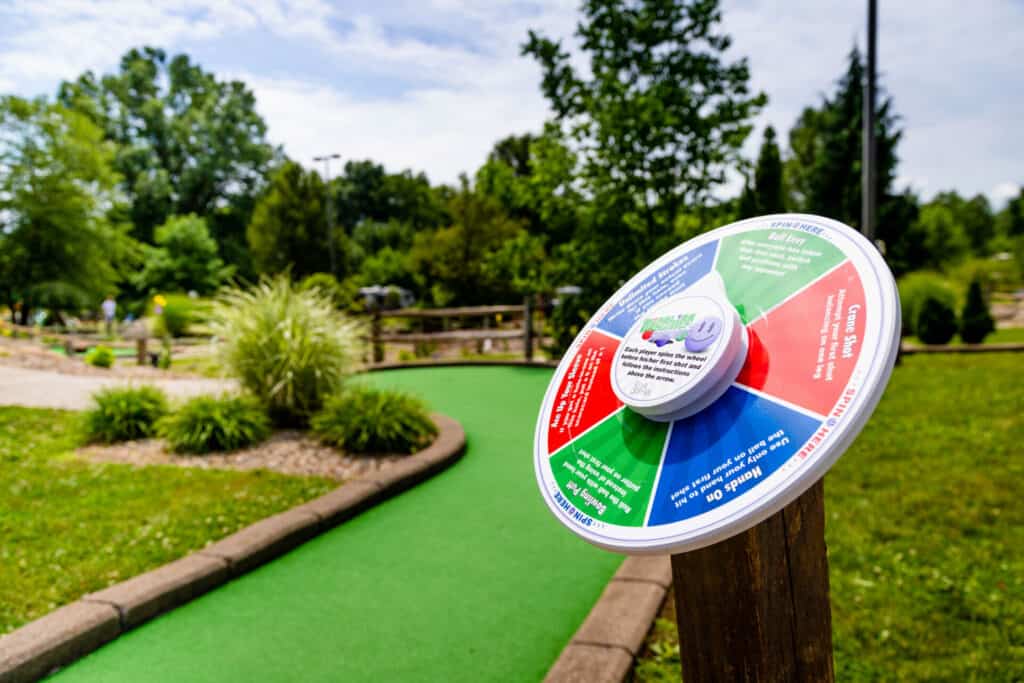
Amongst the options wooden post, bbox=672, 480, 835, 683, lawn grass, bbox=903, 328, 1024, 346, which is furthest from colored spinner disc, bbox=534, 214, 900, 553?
lawn grass, bbox=903, 328, 1024, 346

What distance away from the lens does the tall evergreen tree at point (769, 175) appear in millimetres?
26656

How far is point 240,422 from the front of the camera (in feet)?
18.9

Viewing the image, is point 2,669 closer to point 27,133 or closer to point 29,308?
point 29,308

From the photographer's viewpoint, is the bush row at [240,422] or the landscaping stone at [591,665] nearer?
the landscaping stone at [591,665]

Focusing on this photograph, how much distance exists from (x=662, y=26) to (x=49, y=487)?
858 cm

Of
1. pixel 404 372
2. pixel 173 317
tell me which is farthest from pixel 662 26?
pixel 173 317

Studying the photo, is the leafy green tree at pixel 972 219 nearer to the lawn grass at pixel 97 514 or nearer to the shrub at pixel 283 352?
the shrub at pixel 283 352

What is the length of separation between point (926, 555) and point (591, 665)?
2.24 m

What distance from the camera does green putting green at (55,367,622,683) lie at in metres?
2.52

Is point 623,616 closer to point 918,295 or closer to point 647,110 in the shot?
point 647,110

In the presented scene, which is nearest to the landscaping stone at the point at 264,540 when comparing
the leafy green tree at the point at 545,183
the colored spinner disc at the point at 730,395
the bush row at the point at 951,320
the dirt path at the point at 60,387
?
the colored spinner disc at the point at 730,395

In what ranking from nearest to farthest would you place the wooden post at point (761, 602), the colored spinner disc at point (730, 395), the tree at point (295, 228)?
the colored spinner disc at point (730, 395), the wooden post at point (761, 602), the tree at point (295, 228)

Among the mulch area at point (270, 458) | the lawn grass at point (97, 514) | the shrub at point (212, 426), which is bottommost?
the lawn grass at point (97, 514)

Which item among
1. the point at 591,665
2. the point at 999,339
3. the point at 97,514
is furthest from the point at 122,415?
the point at 999,339
